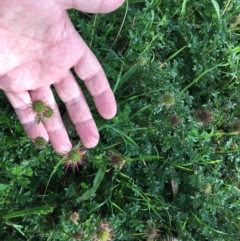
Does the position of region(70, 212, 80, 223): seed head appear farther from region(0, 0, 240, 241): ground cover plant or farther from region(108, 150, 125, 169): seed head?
region(108, 150, 125, 169): seed head

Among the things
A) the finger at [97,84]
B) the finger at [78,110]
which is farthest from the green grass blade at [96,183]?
the finger at [97,84]

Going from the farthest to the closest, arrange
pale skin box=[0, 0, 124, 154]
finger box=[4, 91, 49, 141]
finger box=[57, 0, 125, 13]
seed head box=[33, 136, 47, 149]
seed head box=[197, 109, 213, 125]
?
seed head box=[197, 109, 213, 125]
finger box=[4, 91, 49, 141]
seed head box=[33, 136, 47, 149]
pale skin box=[0, 0, 124, 154]
finger box=[57, 0, 125, 13]

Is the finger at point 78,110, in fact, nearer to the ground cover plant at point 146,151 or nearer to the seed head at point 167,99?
the ground cover plant at point 146,151

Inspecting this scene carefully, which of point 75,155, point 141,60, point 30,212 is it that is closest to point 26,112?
point 75,155

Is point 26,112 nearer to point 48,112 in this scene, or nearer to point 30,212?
point 48,112

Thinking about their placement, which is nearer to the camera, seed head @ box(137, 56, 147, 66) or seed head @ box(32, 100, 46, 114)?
seed head @ box(32, 100, 46, 114)

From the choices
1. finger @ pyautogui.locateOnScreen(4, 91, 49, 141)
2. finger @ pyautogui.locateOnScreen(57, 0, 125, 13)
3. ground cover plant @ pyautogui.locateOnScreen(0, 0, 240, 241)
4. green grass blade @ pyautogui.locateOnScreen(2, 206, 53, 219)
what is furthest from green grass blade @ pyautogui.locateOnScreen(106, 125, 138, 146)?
finger @ pyautogui.locateOnScreen(57, 0, 125, 13)
